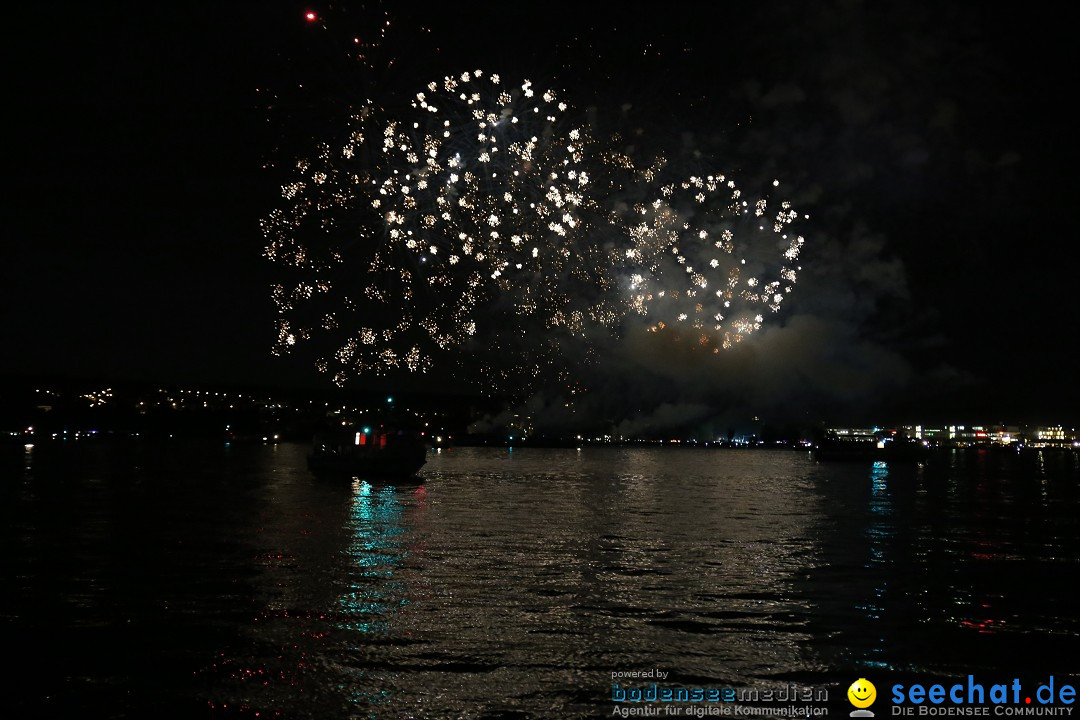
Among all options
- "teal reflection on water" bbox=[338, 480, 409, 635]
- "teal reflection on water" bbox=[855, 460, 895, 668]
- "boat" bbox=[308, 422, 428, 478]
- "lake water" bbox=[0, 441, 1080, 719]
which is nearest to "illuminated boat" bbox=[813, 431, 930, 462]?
"boat" bbox=[308, 422, 428, 478]

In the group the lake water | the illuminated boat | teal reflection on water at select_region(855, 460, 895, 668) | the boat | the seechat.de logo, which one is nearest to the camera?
the seechat.de logo

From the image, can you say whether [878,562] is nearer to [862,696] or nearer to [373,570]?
[373,570]

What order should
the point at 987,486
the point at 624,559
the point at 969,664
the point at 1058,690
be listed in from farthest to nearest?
the point at 987,486, the point at 624,559, the point at 969,664, the point at 1058,690

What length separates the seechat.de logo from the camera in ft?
34.6

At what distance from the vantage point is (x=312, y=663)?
39.3 feet

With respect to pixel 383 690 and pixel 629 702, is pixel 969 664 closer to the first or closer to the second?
pixel 629 702

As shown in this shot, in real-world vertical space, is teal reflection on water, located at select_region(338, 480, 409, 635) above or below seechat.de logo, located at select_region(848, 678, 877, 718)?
below

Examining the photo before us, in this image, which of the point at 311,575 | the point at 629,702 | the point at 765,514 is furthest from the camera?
the point at 765,514

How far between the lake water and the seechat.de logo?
0.17 m

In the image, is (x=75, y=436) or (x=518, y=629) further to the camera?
(x=75, y=436)

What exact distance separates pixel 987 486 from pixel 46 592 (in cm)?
6430

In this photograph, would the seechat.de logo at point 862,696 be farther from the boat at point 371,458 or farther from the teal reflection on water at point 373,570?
the boat at point 371,458

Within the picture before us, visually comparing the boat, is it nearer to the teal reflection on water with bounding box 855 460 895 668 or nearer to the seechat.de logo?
the teal reflection on water with bounding box 855 460 895 668

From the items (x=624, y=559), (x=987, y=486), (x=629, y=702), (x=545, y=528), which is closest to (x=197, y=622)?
(x=629, y=702)
